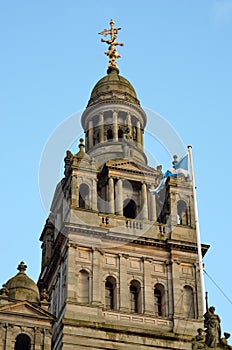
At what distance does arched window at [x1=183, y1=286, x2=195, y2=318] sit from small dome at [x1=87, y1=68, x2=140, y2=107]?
584 inches

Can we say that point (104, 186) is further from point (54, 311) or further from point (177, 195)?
point (54, 311)

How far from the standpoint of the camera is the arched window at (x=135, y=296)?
59.1 m

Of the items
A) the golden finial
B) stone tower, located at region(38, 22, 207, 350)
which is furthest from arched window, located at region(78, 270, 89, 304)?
the golden finial

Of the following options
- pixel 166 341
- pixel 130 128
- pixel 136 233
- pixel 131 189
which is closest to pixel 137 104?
pixel 130 128

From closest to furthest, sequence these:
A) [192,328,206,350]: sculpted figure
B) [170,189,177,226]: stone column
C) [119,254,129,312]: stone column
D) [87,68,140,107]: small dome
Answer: [192,328,206,350]: sculpted figure < [119,254,129,312]: stone column < [170,189,177,226]: stone column < [87,68,140,107]: small dome

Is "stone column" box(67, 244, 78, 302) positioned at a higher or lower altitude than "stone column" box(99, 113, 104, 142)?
lower

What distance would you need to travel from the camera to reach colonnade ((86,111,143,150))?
68312 mm

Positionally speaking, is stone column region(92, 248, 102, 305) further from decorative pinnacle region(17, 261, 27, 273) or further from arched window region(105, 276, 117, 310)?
decorative pinnacle region(17, 261, 27, 273)

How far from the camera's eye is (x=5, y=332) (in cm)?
5306

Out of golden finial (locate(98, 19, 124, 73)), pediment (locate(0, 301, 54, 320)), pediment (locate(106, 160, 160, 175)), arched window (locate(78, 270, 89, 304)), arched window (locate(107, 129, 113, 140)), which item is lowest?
pediment (locate(0, 301, 54, 320))

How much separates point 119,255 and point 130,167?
680 cm

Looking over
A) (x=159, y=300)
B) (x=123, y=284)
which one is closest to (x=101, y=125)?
(x=123, y=284)

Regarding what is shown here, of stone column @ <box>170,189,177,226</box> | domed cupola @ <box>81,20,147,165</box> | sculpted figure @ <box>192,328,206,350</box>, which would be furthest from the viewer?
domed cupola @ <box>81,20,147,165</box>

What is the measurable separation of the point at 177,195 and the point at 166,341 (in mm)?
10307
